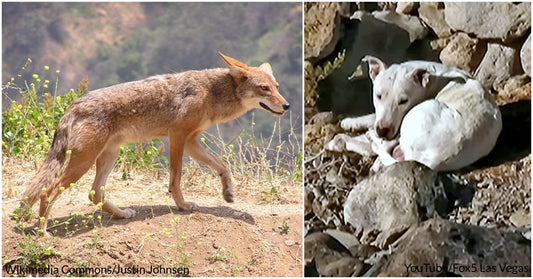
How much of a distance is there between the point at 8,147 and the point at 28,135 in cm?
23

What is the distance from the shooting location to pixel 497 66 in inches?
208

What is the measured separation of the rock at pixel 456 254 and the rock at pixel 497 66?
1.20 m

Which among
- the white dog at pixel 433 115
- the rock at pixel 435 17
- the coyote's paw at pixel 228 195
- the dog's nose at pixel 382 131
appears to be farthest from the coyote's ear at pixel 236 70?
the rock at pixel 435 17

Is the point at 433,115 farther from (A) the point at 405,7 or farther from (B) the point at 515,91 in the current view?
(A) the point at 405,7

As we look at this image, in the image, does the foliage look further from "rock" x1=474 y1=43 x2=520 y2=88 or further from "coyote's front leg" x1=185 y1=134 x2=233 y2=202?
"rock" x1=474 y1=43 x2=520 y2=88

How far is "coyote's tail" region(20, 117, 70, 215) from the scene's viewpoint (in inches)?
211

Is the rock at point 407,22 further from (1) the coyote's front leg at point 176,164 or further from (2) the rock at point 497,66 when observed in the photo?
(1) the coyote's front leg at point 176,164

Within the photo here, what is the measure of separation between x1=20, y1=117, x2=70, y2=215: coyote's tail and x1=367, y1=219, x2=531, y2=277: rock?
2.32 meters

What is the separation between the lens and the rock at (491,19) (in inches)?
205

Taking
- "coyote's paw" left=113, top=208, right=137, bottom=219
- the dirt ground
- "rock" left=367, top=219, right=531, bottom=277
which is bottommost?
the dirt ground

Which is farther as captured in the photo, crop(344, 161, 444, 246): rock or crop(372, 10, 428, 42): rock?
crop(372, 10, 428, 42): rock

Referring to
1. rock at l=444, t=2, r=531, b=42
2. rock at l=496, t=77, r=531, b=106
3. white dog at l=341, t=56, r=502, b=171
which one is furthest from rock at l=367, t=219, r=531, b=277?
rock at l=444, t=2, r=531, b=42

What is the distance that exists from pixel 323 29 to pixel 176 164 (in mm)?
1442

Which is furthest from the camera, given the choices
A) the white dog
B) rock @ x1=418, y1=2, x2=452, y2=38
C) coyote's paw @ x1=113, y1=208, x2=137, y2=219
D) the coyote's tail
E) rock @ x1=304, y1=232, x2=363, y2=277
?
coyote's paw @ x1=113, y1=208, x2=137, y2=219
